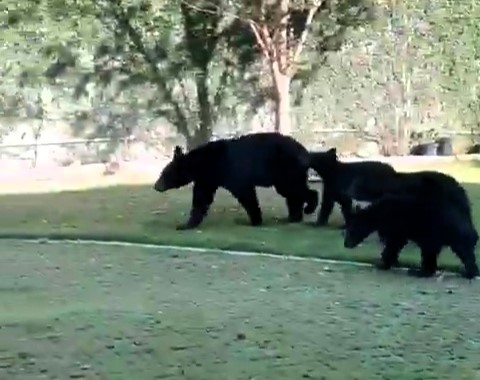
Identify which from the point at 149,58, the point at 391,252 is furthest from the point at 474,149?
the point at 391,252

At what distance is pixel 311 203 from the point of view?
9797mm

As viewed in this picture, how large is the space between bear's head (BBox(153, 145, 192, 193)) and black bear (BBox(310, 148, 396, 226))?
1.15m

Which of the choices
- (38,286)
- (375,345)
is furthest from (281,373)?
(38,286)

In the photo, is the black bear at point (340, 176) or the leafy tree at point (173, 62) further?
the leafy tree at point (173, 62)

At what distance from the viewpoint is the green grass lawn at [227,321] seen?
171 inches

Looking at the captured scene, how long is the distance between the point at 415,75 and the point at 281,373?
507 inches

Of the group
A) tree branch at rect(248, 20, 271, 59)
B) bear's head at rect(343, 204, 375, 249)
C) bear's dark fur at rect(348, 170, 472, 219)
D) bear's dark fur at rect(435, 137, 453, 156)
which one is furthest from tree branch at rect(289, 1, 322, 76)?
bear's head at rect(343, 204, 375, 249)

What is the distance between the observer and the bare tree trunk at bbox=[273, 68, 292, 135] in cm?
1594

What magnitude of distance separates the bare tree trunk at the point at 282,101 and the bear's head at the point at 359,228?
Result: 8752mm

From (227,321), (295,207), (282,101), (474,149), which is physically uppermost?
(282,101)

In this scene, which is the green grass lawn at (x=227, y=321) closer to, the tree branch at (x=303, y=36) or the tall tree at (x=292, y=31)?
the tall tree at (x=292, y=31)

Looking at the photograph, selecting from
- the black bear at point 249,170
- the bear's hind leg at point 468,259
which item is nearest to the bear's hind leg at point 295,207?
the black bear at point 249,170

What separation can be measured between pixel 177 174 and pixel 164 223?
59 centimetres

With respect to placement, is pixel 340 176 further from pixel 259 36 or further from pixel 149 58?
pixel 149 58
